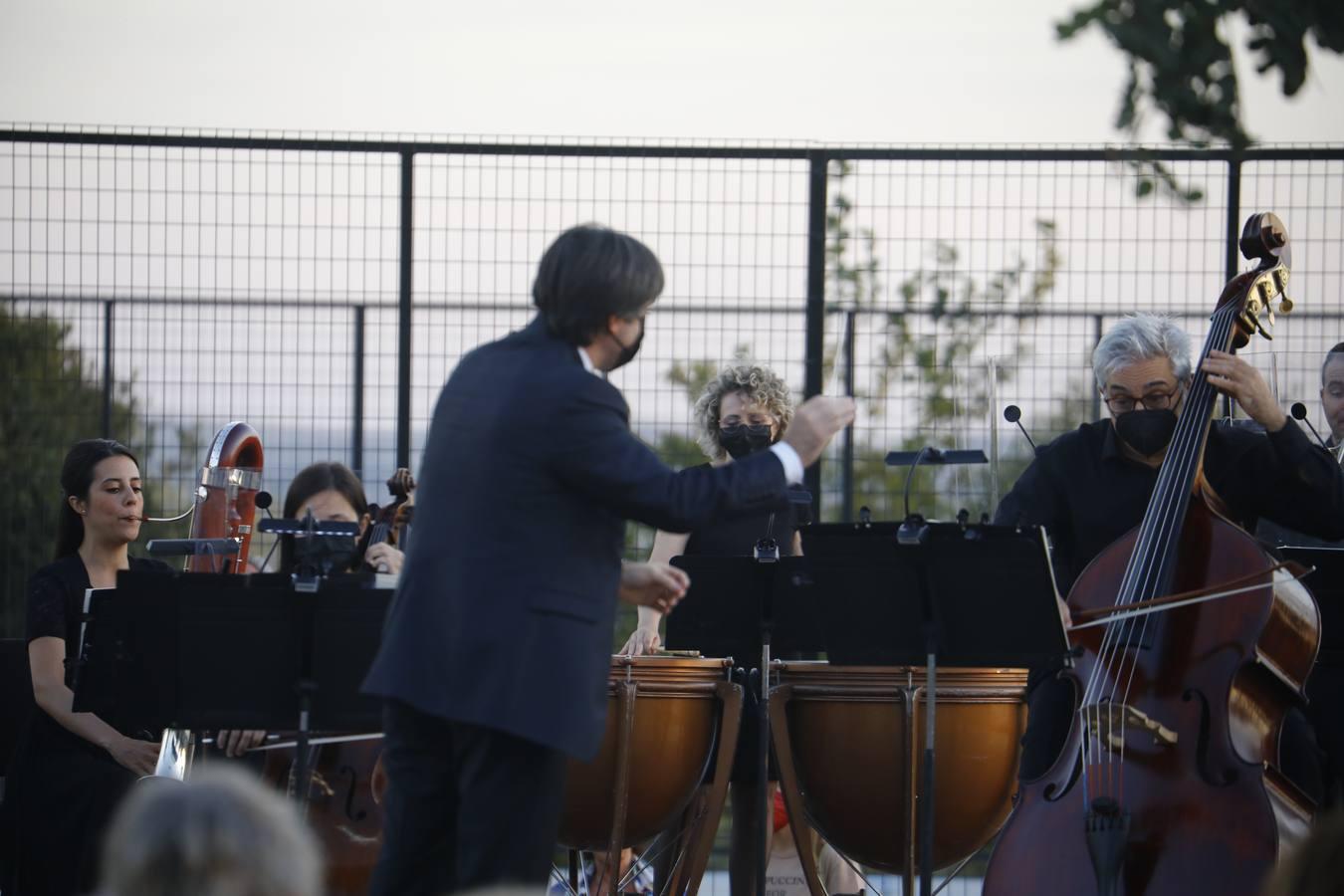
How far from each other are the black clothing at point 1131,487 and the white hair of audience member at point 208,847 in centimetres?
322

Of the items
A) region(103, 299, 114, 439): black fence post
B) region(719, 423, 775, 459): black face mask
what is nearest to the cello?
region(719, 423, 775, 459): black face mask

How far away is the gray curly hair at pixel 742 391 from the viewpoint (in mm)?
5469

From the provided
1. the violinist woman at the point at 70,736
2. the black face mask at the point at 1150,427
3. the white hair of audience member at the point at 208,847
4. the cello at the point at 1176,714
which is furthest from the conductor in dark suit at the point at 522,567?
the violinist woman at the point at 70,736

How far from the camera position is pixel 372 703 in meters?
4.18

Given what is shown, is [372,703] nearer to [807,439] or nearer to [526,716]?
[526,716]

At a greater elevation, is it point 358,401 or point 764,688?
point 358,401

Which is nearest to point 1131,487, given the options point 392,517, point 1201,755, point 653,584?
point 1201,755

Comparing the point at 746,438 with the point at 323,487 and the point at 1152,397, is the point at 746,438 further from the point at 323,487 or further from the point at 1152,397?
the point at 323,487

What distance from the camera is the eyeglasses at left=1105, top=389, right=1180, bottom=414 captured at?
4.43 meters

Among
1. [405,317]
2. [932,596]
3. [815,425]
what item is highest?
[405,317]

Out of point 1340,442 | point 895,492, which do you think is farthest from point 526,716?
point 895,492

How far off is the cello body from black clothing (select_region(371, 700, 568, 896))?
4.13ft

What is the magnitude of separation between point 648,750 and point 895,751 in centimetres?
70

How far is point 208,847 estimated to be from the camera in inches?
63.1
